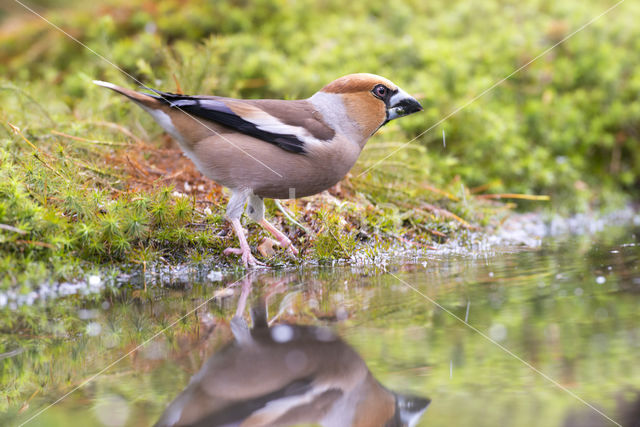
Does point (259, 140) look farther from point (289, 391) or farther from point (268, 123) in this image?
point (289, 391)

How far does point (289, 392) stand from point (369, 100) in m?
2.89

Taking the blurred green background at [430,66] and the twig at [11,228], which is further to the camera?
the blurred green background at [430,66]

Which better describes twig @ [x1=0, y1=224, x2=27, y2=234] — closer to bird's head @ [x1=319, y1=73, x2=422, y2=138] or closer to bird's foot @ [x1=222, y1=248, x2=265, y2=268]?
bird's foot @ [x1=222, y1=248, x2=265, y2=268]

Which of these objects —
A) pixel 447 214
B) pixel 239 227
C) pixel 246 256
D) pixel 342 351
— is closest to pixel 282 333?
pixel 342 351

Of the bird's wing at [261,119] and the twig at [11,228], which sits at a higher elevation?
the bird's wing at [261,119]

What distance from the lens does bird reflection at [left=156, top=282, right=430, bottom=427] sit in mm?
2037

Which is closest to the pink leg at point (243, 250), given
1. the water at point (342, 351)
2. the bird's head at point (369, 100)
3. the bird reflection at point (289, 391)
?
the water at point (342, 351)

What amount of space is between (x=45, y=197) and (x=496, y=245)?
3.45 meters

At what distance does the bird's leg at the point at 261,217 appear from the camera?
4.68 metres

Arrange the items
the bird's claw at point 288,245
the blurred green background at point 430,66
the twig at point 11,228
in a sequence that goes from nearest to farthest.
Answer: the twig at point 11,228 → the bird's claw at point 288,245 → the blurred green background at point 430,66

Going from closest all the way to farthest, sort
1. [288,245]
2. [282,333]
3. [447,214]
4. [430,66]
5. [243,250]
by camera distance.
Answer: [282,333], [243,250], [288,245], [447,214], [430,66]

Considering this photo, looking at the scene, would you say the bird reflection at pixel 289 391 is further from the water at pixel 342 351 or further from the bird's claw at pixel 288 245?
the bird's claw at pixel 288 245

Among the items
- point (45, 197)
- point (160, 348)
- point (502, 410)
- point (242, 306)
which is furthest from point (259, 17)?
point (502, 410)

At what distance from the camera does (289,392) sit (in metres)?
2.20
